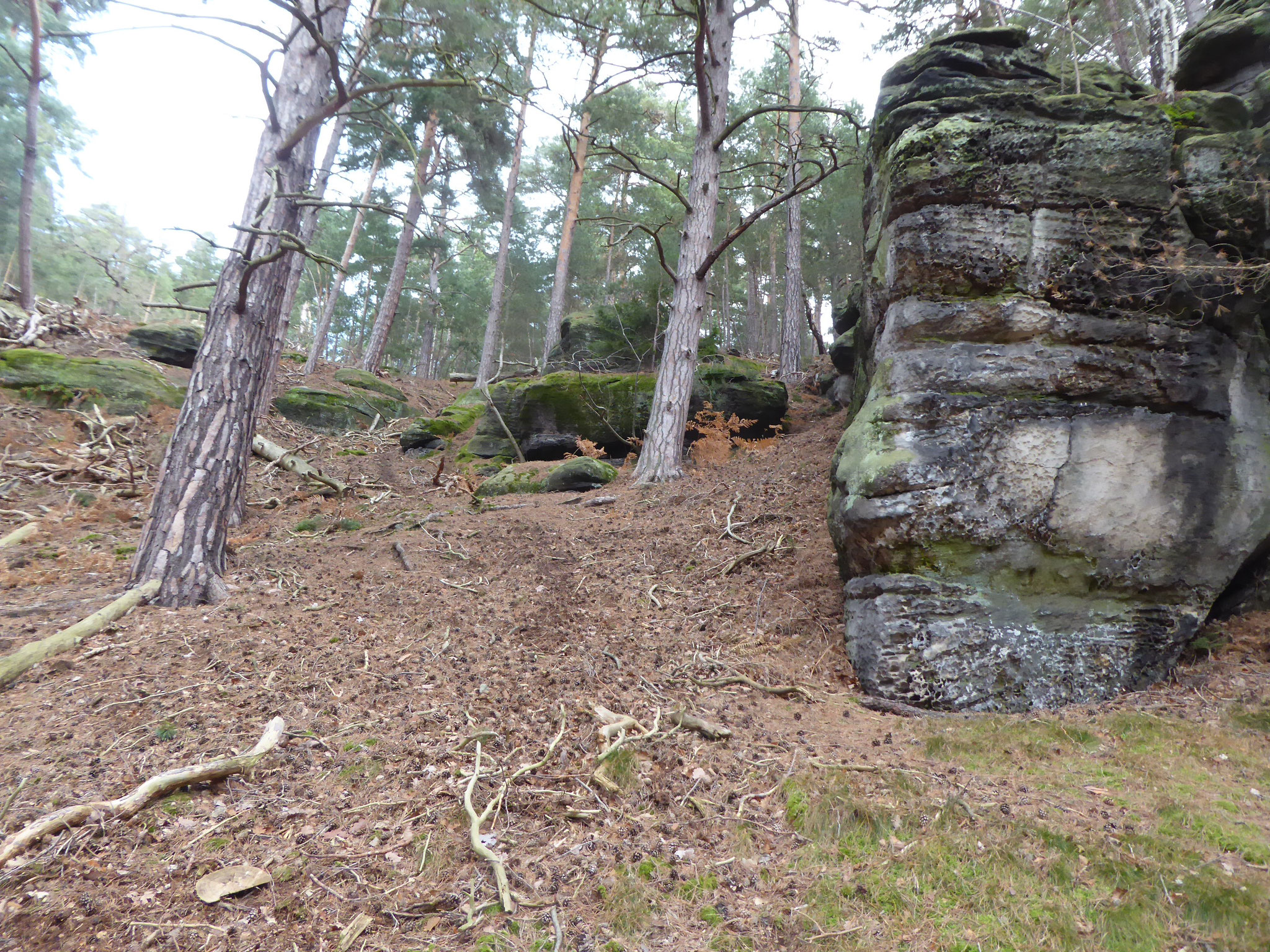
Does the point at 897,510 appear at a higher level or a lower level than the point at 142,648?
higher

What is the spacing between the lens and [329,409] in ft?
46.8

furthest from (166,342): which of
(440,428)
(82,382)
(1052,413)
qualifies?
(1052,413)

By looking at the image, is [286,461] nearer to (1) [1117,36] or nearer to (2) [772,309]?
(1) [1117,36]

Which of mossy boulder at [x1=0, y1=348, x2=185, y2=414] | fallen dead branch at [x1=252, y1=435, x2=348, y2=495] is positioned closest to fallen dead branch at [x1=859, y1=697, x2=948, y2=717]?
fallen dead branch at [x1=252, y1=435, x2=348, y2=495]

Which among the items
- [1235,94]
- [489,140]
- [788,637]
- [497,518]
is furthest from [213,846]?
[489,140]

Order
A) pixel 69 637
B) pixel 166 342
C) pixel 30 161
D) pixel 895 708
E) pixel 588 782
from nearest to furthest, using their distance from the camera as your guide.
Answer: pixel 588 782
pixel 69 637
pixel 895 708
pixel 166 342
pixel 30 161

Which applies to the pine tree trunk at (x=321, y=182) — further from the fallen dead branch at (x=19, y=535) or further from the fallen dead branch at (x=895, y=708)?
the fallen dead branch at (x=895, y=708)

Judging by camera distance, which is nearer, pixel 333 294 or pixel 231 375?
pixel 231 375

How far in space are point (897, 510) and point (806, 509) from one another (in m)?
2.28

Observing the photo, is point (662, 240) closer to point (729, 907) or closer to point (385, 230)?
point (385, 230)

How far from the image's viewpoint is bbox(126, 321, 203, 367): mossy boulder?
12.4 metres

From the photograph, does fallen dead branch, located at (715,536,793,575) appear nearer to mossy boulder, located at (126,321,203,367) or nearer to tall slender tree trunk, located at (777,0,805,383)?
tall slender tree trunk, located at (777,0,805,383)

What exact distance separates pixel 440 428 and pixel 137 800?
39.5ft

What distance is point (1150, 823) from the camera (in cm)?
266
